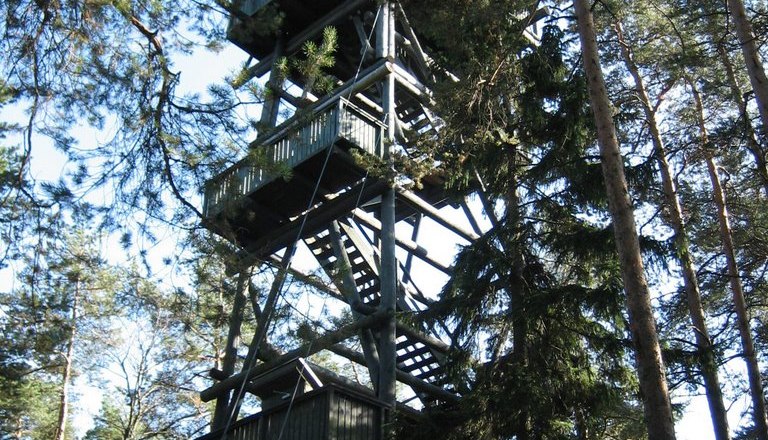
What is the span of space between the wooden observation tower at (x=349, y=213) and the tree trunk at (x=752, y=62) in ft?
12.6

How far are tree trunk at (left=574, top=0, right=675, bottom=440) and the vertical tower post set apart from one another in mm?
3421

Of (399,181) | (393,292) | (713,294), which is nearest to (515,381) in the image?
(393,292)

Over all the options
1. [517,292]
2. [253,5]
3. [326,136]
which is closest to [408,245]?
[326,136]

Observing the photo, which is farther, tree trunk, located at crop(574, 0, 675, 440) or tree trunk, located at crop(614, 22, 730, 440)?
tree trunk, located at crop(614, 22, 730, 440)

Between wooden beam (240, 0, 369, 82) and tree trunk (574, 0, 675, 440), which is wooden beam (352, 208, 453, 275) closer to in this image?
wooden beam (240, 0, 369, 82)

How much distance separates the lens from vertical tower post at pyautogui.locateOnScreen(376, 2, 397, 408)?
417 inches

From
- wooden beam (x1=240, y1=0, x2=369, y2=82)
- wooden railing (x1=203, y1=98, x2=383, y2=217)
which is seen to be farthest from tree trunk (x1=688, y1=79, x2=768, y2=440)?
wooden beam (x1=240, y1=0, x2=369, y2=82)

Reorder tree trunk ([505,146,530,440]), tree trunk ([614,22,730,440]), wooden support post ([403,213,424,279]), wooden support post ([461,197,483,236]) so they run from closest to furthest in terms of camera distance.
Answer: tree trunk ([614,22,730,440]), tree trunk ([505,146,530,440]), wooden support post ([461,197,483,236]), wooden support post ([403,213,424,279])

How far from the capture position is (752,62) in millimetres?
8664

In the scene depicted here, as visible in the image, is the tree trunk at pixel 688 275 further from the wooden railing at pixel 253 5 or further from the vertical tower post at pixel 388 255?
the wooden railing at pixel 253 5

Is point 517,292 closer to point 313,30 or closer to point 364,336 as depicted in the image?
point 364,336

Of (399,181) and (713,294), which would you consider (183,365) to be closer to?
(399,181)

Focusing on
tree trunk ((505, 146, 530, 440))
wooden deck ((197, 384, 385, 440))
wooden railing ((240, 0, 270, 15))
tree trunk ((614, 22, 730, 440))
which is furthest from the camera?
wooden railing ((240, 0, 270, 15))

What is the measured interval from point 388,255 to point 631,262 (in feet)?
14.6
